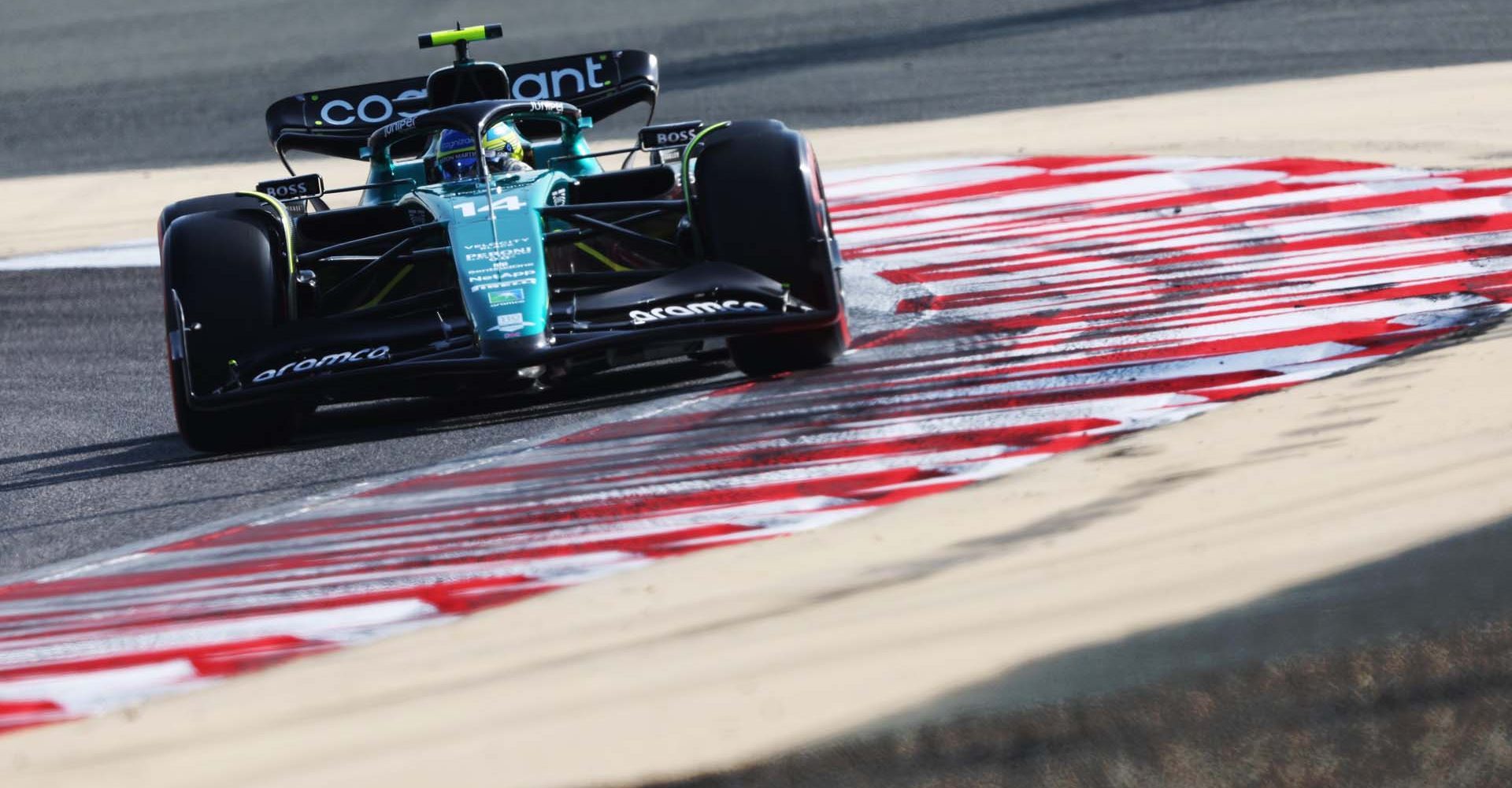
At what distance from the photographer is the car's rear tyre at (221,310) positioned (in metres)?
6.71

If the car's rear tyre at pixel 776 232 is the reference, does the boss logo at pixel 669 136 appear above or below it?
above

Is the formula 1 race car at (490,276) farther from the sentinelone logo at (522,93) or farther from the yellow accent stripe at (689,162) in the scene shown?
the sentinelone logo at (522,93)

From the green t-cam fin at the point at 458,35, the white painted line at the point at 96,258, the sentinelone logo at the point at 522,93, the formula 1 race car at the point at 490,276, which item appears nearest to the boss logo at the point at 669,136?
the formula 1 race car at the point at 490,276

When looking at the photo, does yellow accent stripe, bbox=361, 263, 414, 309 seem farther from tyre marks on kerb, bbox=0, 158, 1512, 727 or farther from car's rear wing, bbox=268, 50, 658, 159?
car's rear wing, bbox=268, 50, 658, 159

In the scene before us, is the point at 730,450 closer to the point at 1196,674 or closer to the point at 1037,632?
the point at 1037,632

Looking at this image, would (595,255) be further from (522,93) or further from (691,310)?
(522,93)

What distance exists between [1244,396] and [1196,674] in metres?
2.27

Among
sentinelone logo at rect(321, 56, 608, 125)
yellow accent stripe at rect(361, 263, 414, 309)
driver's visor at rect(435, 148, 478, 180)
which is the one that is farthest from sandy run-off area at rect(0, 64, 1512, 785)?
sentinelone logo at rect(321, 56, 608, 125)

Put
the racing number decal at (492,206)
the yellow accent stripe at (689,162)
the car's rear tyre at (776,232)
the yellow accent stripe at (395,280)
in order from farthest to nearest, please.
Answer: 1. the yellow accent stripe at (395,280)
2. the yellow accent stripe at (689,162)
3. the racing number decal at (492,206)
4. the car's rear tyre at (776,232)

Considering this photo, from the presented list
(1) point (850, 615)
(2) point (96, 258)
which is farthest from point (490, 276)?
(2) point (96, 258)

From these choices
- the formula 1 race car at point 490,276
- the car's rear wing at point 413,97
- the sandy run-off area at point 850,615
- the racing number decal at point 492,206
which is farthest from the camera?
the car's rear wing at point 413,97

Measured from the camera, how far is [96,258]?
42.9 feet

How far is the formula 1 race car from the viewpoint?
→ 642 centimetres

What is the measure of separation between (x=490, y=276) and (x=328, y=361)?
59cm
